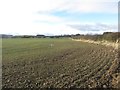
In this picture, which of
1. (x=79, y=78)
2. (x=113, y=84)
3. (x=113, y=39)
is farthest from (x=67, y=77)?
(x=113, y=39)

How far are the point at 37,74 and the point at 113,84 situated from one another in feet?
24.7

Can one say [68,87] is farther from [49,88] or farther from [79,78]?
[79,78]

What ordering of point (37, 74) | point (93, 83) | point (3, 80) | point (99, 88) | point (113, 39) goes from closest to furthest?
point (99, 88) < point (93, 83) < point (3, 80) < point (37, 74) < point (113, 39)

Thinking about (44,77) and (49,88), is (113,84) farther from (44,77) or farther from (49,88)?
(44,77)

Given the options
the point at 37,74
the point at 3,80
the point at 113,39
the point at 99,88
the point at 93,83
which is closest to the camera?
the point at 99,88

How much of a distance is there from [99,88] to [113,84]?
1576mm

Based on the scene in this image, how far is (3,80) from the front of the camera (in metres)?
19.6

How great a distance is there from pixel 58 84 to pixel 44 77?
3192 millimetres

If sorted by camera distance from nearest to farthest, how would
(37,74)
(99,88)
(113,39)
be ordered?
(99,88), (37,74), (113,39)

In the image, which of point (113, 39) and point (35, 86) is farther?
point (113, 39)

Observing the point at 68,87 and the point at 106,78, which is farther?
the point at 106,78

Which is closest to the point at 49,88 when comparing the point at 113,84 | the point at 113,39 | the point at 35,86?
the point at 35,86

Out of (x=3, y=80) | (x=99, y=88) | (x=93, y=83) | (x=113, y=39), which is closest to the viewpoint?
(x=99, y=88)

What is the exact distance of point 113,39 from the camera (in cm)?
8506
